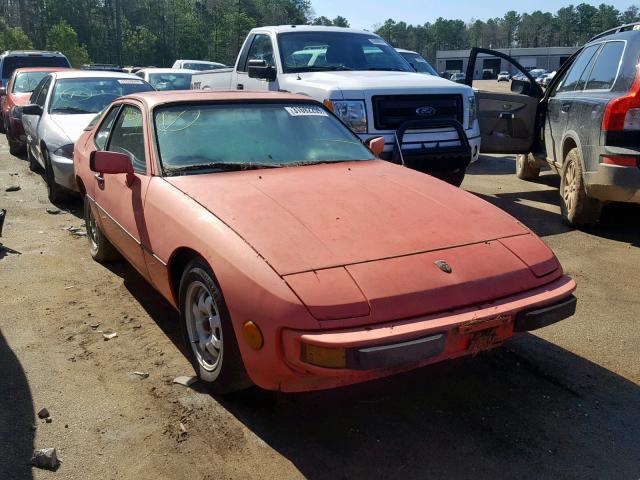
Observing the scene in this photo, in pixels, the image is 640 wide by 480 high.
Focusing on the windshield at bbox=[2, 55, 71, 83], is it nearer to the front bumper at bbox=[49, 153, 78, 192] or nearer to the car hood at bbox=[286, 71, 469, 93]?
the front bumper at bbox=[49, 153, 78, 192]

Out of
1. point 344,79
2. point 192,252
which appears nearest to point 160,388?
point 192,252

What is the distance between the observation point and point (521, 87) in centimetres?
779

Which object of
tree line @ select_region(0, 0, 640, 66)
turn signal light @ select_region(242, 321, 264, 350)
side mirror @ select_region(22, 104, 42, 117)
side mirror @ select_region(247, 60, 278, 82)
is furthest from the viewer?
tree line @ select_region(0, 0, 640, 66)

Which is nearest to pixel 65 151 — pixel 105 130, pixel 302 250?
pixel 105 130

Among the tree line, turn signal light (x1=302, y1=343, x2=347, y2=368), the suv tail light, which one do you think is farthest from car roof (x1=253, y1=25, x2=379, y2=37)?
the tree line

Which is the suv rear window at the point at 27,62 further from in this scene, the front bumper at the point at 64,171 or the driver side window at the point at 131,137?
the driver side window at the point at 131,137

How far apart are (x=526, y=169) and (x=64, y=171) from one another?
651 cm

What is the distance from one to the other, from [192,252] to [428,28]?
167 meters

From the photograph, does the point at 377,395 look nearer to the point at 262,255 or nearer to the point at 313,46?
the point at 262,255

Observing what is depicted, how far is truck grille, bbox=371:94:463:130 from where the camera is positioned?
6.58 m

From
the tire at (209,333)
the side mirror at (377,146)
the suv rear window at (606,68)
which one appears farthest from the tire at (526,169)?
the tire at (209,333)

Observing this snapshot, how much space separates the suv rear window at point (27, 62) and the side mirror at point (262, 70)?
31.2 feet

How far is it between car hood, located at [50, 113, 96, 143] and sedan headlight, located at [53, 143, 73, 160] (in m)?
0.11

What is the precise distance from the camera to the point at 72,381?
3346 millimetres
